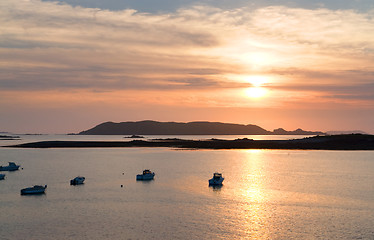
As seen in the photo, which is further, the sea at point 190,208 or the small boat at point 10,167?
the small boat at point 10,167

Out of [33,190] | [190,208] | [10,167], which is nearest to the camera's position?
[190,208]

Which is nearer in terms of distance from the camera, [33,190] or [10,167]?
[33,190]

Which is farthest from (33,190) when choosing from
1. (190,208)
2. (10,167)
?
(10,167)

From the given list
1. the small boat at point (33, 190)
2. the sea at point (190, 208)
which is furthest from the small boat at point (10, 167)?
the small boat at point (33, 190)

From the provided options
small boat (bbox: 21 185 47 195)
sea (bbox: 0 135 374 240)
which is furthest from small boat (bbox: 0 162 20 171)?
small boat (bbox: 21 185 47 195)

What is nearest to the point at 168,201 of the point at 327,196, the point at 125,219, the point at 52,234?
the point at 125,219

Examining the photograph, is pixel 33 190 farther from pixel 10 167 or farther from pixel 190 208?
pixel 10 167

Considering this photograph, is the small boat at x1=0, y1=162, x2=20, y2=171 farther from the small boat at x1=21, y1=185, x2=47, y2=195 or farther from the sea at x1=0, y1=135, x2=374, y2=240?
the small boat at x1=21, y1=185, x2=47, y2=195

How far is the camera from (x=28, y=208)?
5059 centimetres

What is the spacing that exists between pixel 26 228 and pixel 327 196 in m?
42.4

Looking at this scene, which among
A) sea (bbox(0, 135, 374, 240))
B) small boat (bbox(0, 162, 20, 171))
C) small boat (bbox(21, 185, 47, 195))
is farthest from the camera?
small boat (bbox(0, 162, 20, 171))

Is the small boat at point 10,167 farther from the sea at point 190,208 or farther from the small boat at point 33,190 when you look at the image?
the small boat at point 33,190

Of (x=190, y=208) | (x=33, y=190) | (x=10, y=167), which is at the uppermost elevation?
(x=10, y=167)

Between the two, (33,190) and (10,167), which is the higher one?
(10,167)
